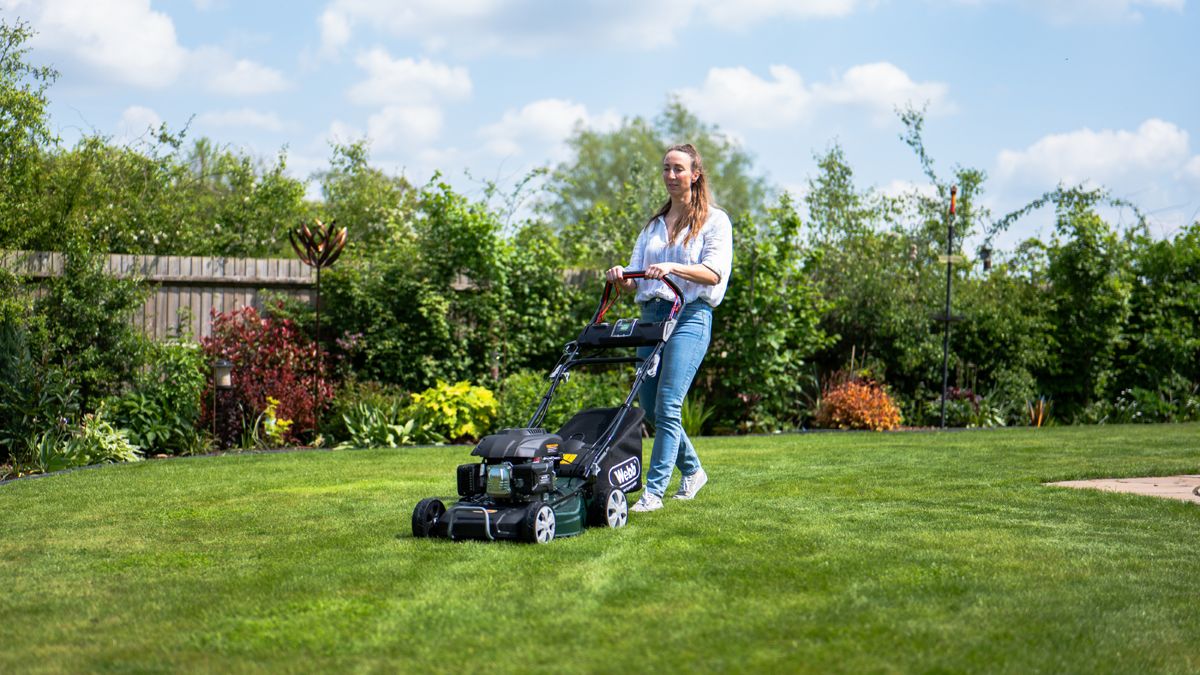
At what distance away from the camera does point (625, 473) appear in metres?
5.25

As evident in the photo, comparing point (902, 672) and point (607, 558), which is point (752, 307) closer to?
point (607, 558)

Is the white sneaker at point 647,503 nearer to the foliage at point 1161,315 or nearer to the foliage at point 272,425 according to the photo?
the foliage at point 272,425

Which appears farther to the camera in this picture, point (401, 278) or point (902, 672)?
point (401, 278)

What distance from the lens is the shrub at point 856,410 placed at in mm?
11500

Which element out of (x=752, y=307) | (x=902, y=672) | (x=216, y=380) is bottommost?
(x=902, y=672)

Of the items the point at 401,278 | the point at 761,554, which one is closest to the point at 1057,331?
the point at 401,278

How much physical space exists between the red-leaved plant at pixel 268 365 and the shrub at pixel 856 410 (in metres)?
4.90

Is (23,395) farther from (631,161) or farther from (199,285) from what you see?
(631,161)

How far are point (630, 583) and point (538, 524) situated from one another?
0.77m

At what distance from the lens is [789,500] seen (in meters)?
5.88

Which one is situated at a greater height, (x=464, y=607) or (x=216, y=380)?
(x=216, y=380)

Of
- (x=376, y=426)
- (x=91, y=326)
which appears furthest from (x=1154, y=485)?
(x=91, y=326)

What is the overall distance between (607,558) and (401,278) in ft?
22.4

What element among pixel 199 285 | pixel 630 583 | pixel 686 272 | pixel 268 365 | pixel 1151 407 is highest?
pixel 199 285
